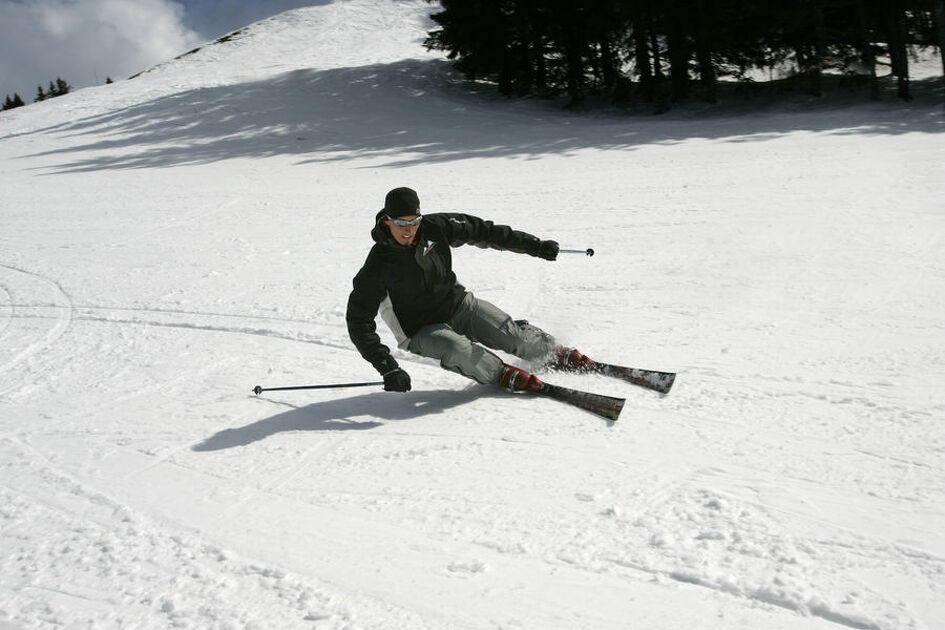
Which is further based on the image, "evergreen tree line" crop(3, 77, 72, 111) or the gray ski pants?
"evergreen tree line" crop(3, 77, 72, 111)

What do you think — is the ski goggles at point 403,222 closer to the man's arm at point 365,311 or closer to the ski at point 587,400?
the man's arm at point 365,311

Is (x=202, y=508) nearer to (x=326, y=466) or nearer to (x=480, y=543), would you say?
(x=326, y=466)

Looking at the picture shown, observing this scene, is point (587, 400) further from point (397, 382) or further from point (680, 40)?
point (680, 40)

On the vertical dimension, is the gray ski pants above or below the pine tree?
below

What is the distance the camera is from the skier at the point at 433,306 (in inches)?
166

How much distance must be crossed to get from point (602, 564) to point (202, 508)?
1844mm

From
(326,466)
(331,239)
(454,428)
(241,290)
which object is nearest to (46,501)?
(326,466)

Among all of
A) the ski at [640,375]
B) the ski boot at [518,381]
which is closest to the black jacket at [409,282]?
the ski boot at [518,381]

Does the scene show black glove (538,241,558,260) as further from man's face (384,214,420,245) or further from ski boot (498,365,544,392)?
man's face (384,214,420,245)

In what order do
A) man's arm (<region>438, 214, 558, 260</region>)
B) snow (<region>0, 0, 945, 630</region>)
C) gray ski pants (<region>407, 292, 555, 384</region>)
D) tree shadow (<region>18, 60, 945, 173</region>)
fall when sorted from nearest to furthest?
snow (<region>0, 0, 945, 630</region>), gray ski pants (<region>407, 292, 555, 384</region>), man's arm (<region>438, 214, 558, 260</region>), tree shadow (<region>18, 60, 945, 173</region>)

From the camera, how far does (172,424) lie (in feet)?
14.7

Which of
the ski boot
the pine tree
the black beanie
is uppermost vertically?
the pine tree

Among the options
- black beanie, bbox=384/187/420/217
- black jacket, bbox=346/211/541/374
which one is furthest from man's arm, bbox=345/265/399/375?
black beanie, bbox=384/187/420/217

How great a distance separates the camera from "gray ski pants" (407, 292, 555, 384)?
4.32 m
